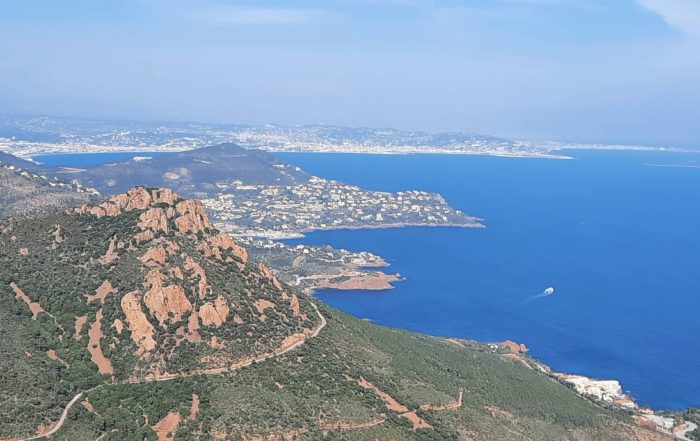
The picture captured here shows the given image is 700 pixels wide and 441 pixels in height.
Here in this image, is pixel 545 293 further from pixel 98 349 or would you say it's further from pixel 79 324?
pixel 98 349

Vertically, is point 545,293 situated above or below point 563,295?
above

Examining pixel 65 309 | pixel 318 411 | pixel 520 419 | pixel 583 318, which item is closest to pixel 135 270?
pixel 65 309

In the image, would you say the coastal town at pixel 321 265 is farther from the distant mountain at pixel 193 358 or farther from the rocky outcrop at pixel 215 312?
the rocky outcrop at pixel 215 312

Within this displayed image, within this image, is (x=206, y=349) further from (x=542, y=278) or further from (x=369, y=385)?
(x=542, y=278)

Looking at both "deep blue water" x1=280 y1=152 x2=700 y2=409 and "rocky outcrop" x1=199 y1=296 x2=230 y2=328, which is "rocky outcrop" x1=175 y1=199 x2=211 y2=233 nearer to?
"rocky outcrop" x1=199 y1=296 x2=230 y2=328

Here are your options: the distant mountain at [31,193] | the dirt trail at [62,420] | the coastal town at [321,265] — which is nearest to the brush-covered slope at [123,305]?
the dirt trail at [62,420]

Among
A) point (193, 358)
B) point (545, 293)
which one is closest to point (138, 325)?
point (193, 358)
